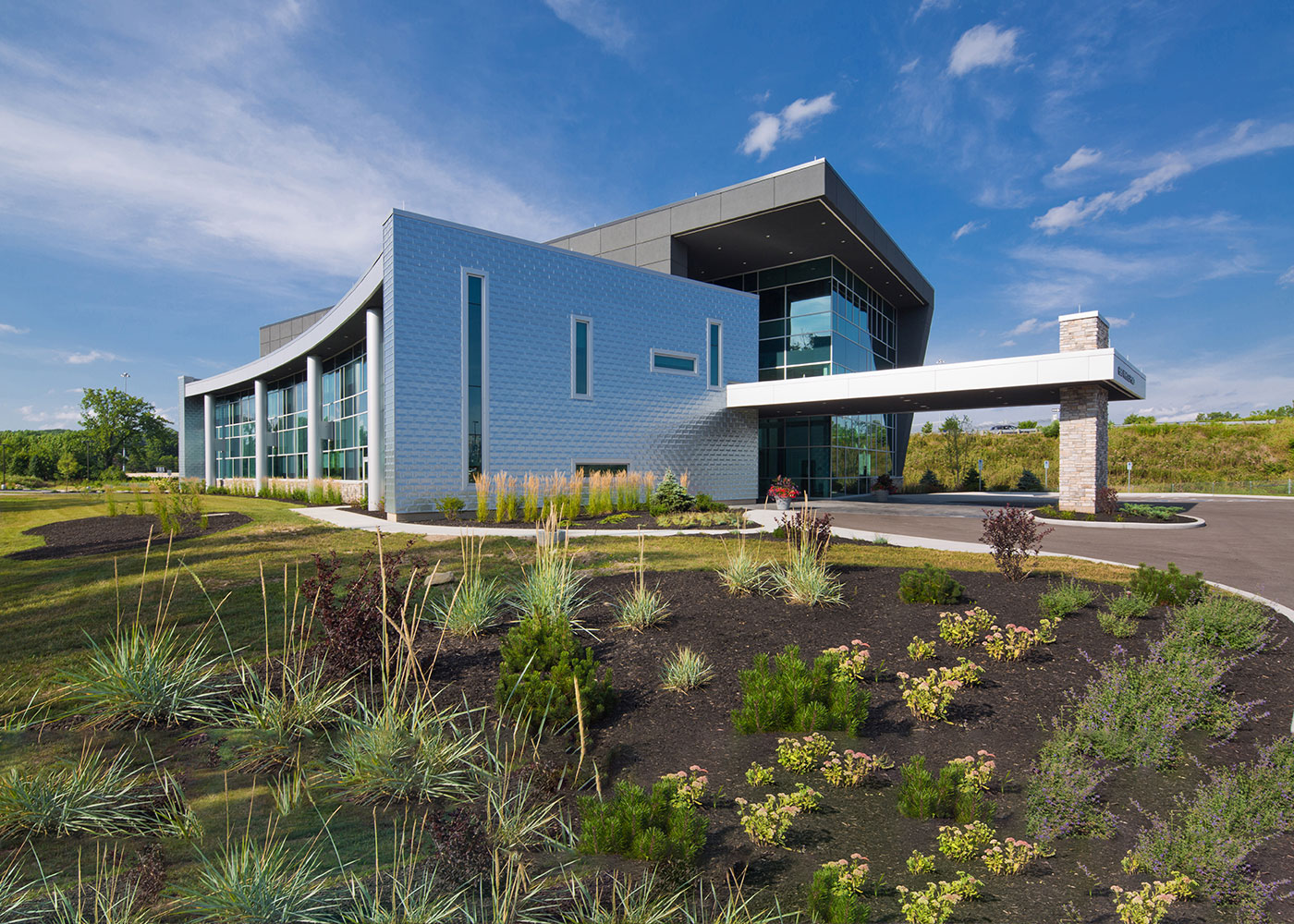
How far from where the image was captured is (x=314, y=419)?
25828mm

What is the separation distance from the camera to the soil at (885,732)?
2.70m

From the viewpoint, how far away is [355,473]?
22734 mm

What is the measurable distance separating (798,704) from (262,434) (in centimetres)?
3523

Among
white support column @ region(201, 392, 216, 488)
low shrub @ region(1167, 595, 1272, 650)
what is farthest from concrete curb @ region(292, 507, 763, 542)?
white support column @ region(201, 392, 216, 488)

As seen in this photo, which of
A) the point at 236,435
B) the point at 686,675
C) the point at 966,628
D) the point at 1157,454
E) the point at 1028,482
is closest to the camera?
the point at 686,675

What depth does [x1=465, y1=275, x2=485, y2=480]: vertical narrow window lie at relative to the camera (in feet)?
58.2

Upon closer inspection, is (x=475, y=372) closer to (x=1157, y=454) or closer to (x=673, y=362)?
(x=673, y=362)

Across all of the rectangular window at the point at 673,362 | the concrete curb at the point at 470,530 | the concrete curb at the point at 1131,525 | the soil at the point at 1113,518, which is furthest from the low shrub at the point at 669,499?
the soil at the point at 1113,518

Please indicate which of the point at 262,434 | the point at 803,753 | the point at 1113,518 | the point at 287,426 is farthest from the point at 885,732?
the point at 262,434

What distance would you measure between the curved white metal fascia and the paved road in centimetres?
1598

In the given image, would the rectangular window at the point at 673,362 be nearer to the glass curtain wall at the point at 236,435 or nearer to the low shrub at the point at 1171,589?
the low shrub at the point at 1171,589

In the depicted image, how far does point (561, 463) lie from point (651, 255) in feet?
35.6

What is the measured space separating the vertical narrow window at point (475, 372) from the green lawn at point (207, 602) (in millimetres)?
4581

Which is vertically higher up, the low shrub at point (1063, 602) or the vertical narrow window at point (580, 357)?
the vertical narrow window at point (580, 357)
